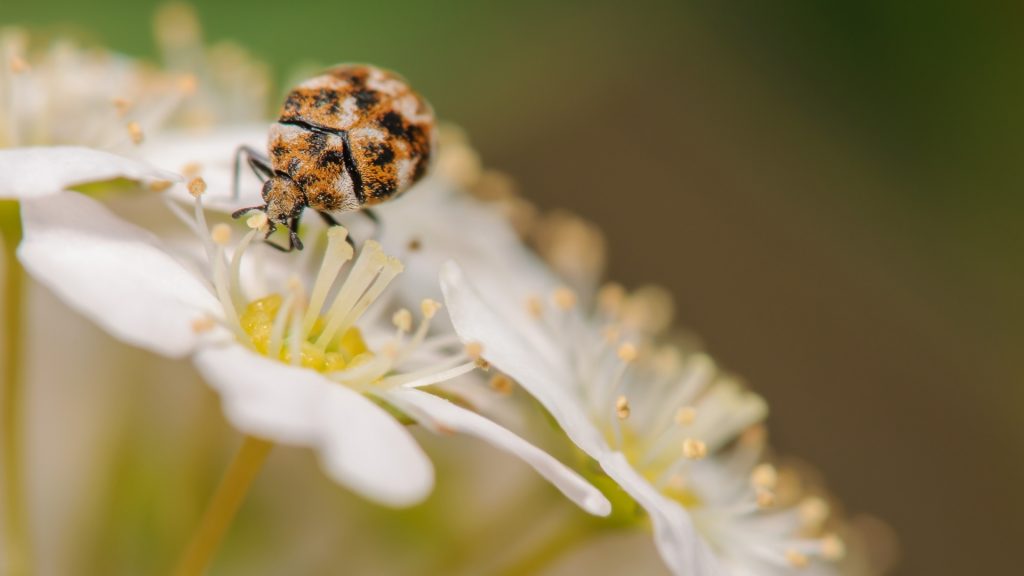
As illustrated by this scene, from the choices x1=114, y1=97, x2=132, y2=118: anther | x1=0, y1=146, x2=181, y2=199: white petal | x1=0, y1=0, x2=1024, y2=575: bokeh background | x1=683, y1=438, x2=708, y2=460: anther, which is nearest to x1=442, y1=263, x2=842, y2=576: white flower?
x1=683, y1=438, x2=708, y2=460: anther

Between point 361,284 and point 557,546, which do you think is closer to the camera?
point 361,284

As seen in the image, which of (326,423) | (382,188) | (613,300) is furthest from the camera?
(613,300)

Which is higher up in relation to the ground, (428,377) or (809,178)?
(809,178)

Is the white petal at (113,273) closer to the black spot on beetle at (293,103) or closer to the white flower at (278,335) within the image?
the white flower at (278,335)

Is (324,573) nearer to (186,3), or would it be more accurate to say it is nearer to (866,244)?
(186,3)

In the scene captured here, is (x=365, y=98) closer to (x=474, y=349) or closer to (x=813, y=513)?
(x=474, y=349)

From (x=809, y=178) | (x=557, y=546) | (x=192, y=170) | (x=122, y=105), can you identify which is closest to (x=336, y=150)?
(x=192, y=170)

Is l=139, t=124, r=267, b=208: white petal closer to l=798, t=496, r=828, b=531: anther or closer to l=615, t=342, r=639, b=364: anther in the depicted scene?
l=615, t=342, r=639, b=364: anther
